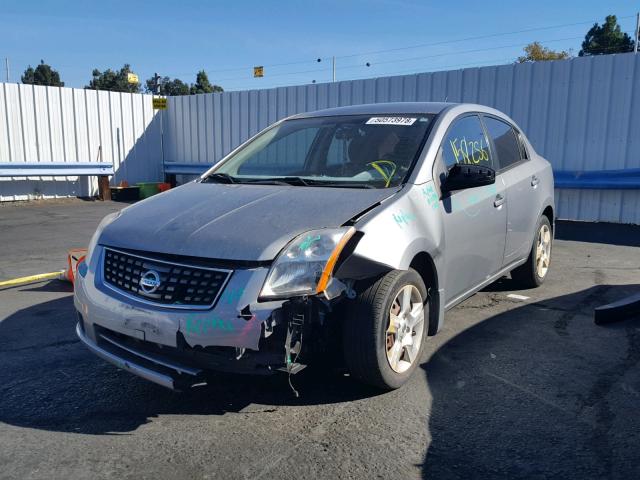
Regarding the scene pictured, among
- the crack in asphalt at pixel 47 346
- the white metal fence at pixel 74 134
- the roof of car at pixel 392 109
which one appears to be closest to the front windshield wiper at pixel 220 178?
the roof of car at pixel 392 109

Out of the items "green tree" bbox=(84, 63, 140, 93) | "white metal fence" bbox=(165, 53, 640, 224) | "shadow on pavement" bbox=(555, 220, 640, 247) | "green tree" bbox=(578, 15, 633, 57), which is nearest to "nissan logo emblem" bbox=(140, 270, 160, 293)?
"shadow on pavement" bbox=(555, 220, 640, 247)

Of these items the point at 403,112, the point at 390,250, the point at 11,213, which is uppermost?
the point at 403,112

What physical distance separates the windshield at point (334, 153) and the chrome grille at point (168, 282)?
1207mm

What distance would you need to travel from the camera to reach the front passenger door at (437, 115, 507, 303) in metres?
3.80

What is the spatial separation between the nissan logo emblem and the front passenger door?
1.83 meters

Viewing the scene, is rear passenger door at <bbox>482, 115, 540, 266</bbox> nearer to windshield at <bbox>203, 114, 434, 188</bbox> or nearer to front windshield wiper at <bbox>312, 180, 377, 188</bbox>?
windshield at <bbox>203, 114, 434, 188</bbox>

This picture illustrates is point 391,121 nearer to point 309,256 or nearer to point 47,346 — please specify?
point 309,256

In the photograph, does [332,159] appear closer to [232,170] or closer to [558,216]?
[232,170]

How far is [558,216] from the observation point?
1089cm

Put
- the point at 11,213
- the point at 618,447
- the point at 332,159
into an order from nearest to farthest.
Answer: the point at 618,447 < the point at 332,159 < the point at 11,213

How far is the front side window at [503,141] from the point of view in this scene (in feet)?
15.9

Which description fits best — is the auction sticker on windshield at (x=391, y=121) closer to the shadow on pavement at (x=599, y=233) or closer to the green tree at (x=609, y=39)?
the shadow on pavement at (x=599, y=233)

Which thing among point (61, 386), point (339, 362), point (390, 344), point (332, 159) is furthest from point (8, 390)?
point (332, 159)

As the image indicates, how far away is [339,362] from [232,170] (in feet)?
6.20
